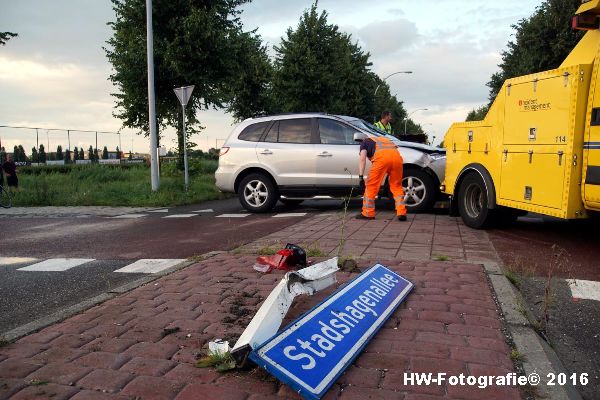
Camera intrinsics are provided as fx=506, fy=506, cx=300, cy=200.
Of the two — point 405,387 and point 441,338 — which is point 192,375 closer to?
point 405,387

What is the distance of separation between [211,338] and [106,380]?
72cm

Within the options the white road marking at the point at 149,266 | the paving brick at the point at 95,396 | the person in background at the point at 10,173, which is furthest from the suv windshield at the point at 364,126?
the person in background at the point at 10,173

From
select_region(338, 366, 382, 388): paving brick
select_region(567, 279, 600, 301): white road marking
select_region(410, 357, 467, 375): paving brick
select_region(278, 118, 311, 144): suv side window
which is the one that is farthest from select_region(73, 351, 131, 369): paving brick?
select_region(278, 118, 311, 144): suv side window

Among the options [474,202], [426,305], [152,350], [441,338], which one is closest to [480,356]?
[441,338]

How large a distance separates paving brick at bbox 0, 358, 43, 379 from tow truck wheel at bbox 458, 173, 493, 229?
609 centimetres

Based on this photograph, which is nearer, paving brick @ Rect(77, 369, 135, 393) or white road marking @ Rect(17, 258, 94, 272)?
paving brick @ Rect(77, 369, 135, 393)

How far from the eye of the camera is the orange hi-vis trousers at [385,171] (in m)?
8.29

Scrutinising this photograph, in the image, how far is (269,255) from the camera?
5566 millimetres

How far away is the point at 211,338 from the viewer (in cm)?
323

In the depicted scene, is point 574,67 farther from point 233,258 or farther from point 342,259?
point 233,258

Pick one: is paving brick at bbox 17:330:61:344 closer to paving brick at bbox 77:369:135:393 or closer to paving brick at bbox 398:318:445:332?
paving brick at bbox 77:369:135:393

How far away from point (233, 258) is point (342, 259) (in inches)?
51.0

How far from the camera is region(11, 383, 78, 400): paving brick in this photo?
251cm

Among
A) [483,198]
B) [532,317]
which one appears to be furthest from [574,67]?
[532,317]
